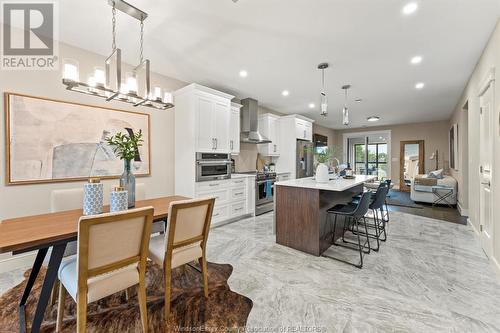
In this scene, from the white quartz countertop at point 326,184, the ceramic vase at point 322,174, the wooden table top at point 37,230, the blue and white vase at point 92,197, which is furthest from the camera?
the ceramic vase at point 322,174

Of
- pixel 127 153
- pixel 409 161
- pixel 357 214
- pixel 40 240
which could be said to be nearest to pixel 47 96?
pixel 127 153

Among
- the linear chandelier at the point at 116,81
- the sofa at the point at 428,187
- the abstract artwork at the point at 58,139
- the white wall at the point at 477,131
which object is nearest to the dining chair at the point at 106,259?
the linear chandelier at the point at 116,81

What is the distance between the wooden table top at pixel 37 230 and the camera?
48.1 inches

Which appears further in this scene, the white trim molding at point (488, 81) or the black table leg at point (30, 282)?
the white trim molding at point (488, 81)

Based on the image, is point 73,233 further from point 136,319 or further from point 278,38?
point 278,38

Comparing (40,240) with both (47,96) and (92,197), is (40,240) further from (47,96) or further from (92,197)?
(47,96)

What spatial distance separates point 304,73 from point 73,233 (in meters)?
3.65

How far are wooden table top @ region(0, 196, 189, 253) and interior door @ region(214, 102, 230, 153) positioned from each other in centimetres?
236

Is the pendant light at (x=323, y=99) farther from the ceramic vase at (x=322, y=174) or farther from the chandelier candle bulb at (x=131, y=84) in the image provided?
the chandelier candle bulb at (x=131, y=84)

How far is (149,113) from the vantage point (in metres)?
3.53

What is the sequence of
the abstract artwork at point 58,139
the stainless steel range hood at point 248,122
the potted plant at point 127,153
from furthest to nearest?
the stainless steel range hood at point 248,122 → the abstract artwork at point 58,139 → the potted plant at point 127,153

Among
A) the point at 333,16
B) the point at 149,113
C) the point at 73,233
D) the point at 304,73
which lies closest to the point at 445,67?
the point at 304,73

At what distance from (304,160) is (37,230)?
5590 millimetres

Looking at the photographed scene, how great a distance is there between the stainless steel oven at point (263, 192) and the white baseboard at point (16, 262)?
3.47 m
